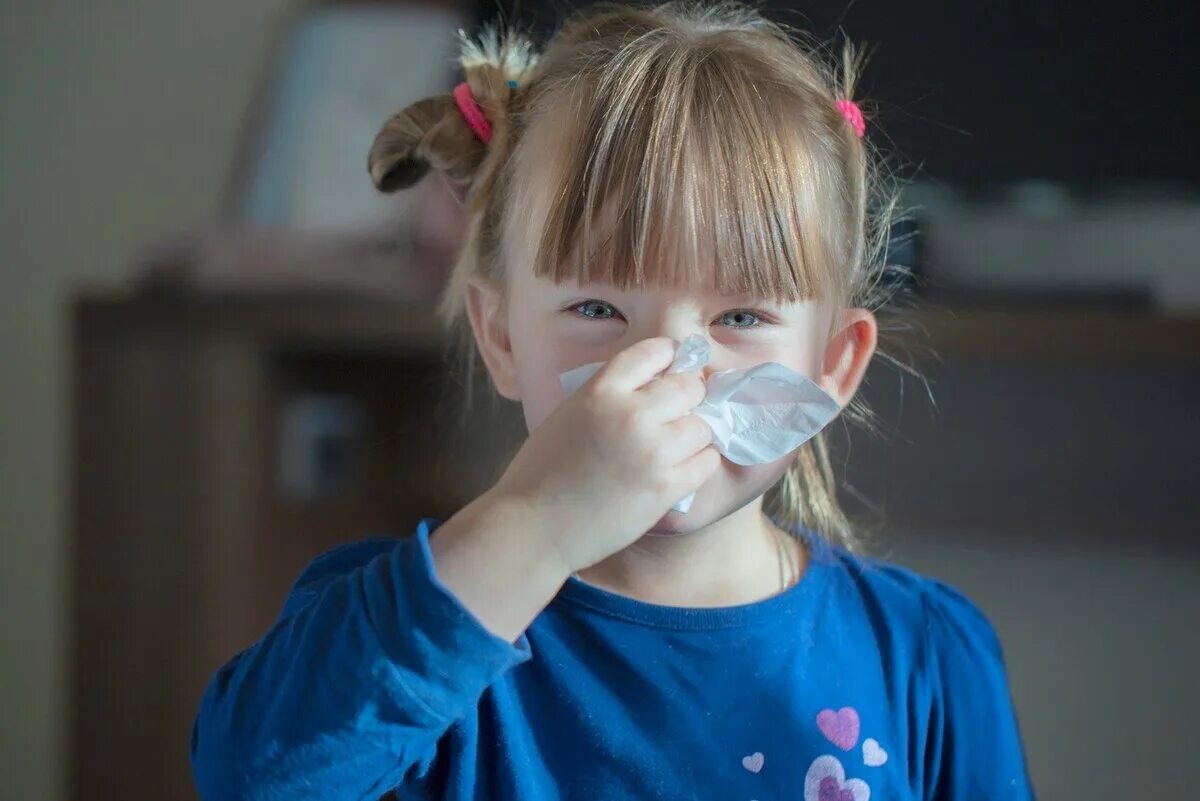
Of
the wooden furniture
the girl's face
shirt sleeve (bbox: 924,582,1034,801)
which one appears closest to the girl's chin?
the girl's face

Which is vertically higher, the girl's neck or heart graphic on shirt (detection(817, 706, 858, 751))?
the girl's neck

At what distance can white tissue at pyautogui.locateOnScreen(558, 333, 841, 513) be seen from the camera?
0.68m

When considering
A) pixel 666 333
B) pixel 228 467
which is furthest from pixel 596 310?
pixel 228 467

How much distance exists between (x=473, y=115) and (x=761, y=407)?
306mm

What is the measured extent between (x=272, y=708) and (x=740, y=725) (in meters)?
0.30

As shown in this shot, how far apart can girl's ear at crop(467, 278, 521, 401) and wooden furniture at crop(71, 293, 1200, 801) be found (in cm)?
78

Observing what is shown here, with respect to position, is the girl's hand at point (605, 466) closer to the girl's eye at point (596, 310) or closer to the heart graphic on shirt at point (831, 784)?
the girl's eye at point (596, 310)

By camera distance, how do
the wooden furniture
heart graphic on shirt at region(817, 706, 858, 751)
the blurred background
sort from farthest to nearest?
1. the wooden furniture
2. the blurred background
3. heart graphic on shirt at region(817, 706, 858, 751)

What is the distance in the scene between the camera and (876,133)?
1.08 metres

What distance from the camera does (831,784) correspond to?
771mm

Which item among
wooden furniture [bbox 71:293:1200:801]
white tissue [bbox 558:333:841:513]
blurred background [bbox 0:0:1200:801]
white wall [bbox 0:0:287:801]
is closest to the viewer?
white tissue [bbox 558:333:841:513]

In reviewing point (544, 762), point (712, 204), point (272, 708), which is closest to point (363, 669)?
point (272, 708)

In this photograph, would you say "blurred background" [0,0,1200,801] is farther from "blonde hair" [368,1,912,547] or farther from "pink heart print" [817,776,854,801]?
"pink heart print" [817,776,854,801]

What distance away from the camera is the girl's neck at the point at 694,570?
0.80 m
